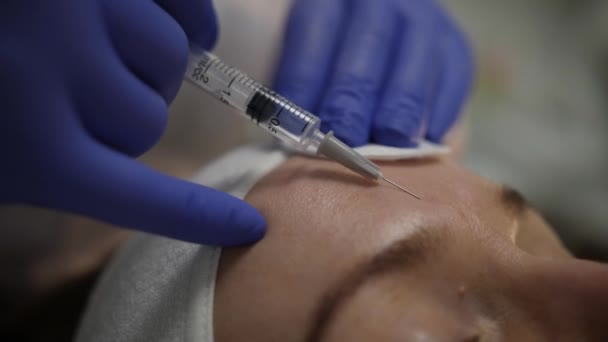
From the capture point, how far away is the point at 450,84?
44.9 inches

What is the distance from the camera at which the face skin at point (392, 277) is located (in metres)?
0.57

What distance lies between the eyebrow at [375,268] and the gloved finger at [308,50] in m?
0.38

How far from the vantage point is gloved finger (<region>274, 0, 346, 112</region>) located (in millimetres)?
875

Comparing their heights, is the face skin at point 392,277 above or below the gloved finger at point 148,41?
below

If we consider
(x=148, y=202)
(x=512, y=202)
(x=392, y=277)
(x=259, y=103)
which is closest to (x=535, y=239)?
(x=512, y=202)

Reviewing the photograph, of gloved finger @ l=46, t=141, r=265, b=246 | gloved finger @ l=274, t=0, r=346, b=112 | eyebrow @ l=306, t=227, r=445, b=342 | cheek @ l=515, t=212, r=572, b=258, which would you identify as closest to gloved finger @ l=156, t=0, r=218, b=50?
gloved finger @ l=274, t=0, r=346, b=112

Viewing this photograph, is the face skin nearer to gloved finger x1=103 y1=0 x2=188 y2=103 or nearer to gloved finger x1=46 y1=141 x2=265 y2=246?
gloved finger x1=46 y1=141 x2=265 y2=246

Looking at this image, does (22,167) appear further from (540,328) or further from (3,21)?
(540,328)

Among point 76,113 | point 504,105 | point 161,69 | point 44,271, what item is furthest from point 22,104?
point 504,105

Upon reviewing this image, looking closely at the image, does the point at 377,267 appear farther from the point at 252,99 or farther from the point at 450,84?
the point at 450,84

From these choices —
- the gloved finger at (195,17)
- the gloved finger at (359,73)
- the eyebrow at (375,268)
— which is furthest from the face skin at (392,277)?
the gloved finger at (195,17)

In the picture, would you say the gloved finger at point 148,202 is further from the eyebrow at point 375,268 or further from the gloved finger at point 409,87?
the gloved finger at point 409,87

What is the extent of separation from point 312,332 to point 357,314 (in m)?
0.06

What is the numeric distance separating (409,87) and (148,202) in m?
0.55
